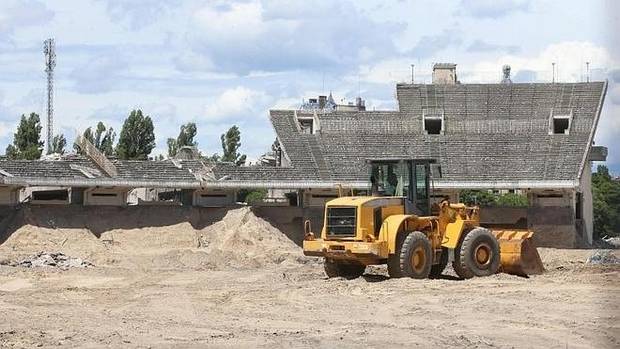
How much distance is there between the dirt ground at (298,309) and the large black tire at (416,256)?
23.0 inches

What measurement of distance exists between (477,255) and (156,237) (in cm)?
1796

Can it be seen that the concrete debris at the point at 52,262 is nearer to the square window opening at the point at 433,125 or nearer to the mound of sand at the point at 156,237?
the mound of sand at the point at 156,237

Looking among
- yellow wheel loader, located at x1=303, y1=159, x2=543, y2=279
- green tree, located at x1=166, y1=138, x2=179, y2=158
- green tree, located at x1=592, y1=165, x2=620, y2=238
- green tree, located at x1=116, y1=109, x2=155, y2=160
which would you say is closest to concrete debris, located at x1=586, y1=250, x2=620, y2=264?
yellow wheel loader, located at x1=303, y1=159, x2=543, y2=279

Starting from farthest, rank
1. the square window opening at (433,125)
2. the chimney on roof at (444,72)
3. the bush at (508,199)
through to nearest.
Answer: the bush at (508,199)
the chimney on roof at (444,72)
the square window opening at (433,125)

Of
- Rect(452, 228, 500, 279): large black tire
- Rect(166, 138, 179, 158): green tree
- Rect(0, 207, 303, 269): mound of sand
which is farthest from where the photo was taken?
Rect(166, 138, 179, 158): green tree

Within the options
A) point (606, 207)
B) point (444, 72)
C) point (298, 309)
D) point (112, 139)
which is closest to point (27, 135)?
point (112, 139)

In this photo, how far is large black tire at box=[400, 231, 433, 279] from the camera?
22.5 m

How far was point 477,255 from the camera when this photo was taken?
23750mm

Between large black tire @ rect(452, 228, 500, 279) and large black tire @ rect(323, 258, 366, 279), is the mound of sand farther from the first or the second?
large black tire @ rect(452, 228, 500, 279)

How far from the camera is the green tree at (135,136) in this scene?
71.2m

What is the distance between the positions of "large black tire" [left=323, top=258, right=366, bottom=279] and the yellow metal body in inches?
43.1

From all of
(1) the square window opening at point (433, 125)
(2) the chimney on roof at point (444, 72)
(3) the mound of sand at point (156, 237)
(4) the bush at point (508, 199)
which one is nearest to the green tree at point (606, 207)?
(4) the bush at point (508, 199)

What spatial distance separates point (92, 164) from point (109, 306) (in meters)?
23.0

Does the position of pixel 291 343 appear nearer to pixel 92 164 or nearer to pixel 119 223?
pixel 119 223
